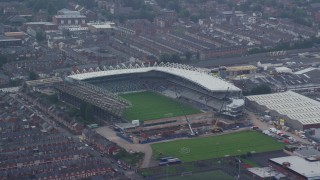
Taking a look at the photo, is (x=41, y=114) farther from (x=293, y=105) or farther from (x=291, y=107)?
(x=293, y=105)

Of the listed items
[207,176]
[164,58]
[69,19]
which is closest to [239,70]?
[164,58]

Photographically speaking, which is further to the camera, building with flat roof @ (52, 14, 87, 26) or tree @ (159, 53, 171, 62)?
building with flat roof @ (52, 14, 87, 26)

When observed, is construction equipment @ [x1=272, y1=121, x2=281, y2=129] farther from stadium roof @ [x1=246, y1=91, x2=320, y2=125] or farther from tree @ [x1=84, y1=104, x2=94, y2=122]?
tree @ [x1=84, y1=104, x2=94, y2=122]

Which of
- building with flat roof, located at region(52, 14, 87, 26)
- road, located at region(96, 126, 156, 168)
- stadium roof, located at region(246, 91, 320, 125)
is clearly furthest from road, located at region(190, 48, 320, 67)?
building with flat roof, located at region(52, 14, 87, 26)

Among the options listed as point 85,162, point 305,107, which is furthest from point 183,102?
point 85,162

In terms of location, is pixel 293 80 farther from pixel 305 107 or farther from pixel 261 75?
pixel 305 107

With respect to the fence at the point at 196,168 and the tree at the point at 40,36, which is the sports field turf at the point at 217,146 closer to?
the fence at the point at 196,168
